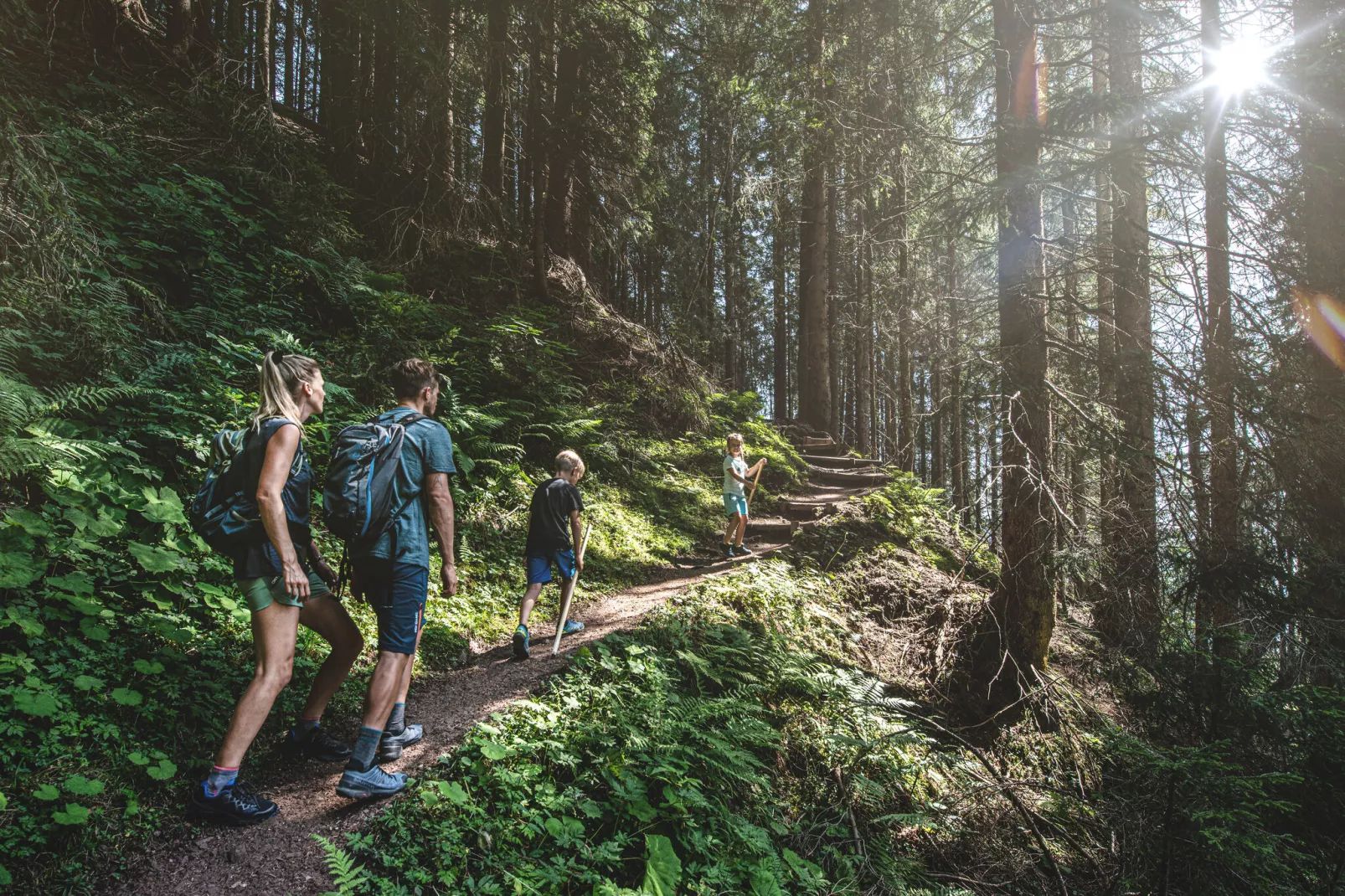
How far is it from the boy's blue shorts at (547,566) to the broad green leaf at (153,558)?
2.55 meters

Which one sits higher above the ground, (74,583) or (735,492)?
(735,492)

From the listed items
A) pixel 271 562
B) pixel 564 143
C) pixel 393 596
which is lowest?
pixel 393 596

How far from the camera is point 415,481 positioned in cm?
329

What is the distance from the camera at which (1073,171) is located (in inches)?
210

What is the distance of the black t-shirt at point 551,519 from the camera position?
5465mm

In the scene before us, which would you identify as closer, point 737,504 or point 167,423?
point 167,423

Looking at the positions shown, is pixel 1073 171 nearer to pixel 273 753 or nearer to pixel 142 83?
pixel 273 753

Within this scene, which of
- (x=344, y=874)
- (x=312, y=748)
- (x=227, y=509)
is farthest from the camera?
(x=312, y=748)

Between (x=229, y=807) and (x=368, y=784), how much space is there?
1.88ft

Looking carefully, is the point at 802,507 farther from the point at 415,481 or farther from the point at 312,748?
the point at 312,748

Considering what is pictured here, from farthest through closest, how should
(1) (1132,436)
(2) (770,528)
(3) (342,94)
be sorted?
(3) (342,94)
(2) (770,528)
(1) (1132,436)

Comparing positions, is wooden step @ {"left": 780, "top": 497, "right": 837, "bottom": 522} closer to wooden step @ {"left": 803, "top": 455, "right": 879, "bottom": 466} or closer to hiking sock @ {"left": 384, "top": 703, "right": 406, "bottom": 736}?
wooden step @ {"left": 803, "top": 455, "right": 879, "bottom": 466}

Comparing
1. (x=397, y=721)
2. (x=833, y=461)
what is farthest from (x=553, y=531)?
(x=833, y=461)

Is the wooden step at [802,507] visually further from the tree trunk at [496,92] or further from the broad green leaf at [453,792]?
the tree trunk at [496,92]
